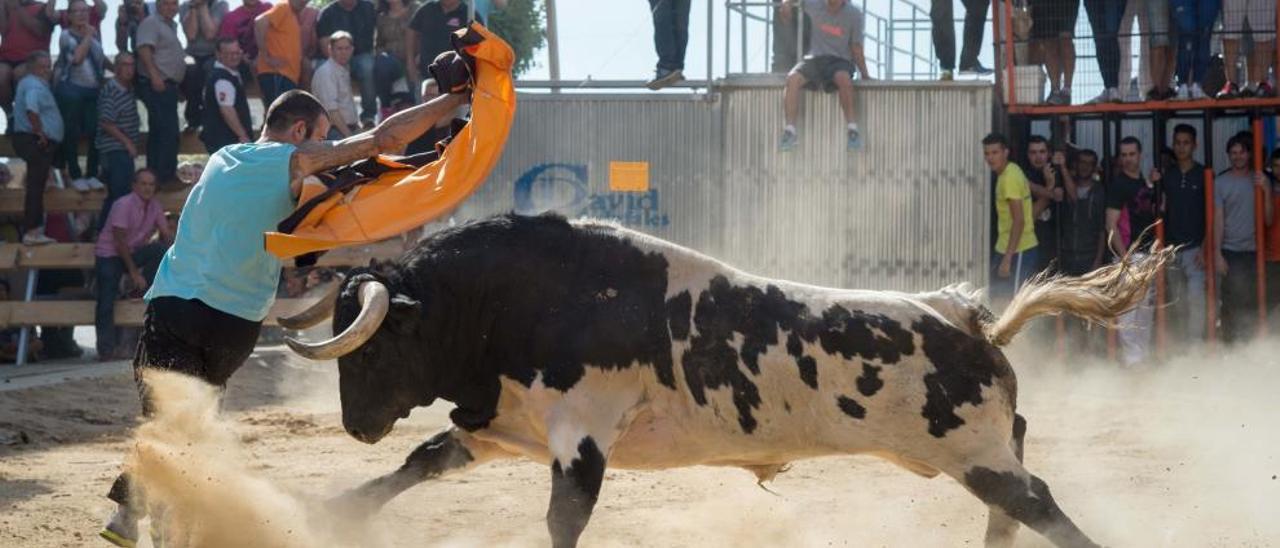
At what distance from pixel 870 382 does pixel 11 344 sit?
37.7 ft

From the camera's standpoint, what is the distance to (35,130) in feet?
50.8

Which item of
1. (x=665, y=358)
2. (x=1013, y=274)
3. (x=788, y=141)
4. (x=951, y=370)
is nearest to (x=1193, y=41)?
(x=1013, y=274)

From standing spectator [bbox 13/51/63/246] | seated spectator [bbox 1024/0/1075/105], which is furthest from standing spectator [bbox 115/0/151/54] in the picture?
seated spectator [bbox 1024/0/1075/105]

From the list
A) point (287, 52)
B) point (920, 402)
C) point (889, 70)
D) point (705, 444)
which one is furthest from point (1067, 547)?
point (287, 52)

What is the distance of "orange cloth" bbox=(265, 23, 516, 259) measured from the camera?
6590 mm

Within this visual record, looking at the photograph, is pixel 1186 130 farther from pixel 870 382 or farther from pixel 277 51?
pixel 870 382

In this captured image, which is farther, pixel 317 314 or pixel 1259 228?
pixel 1259 228

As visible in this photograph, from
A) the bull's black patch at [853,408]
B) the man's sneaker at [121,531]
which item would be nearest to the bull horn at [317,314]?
the man's sneaker at [121,531]

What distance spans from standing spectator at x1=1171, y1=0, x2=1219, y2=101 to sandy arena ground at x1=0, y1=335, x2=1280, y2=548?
272cm

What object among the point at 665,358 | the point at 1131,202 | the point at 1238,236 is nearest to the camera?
the point at 665,358

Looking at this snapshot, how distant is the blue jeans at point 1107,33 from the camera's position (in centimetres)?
1425

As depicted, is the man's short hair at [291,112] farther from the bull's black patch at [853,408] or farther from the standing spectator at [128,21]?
the standing spectator at [128,21]

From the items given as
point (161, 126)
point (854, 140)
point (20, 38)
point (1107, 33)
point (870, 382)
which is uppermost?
point (20, 38)

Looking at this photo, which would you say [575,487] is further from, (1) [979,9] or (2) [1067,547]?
(1) [979,9]
